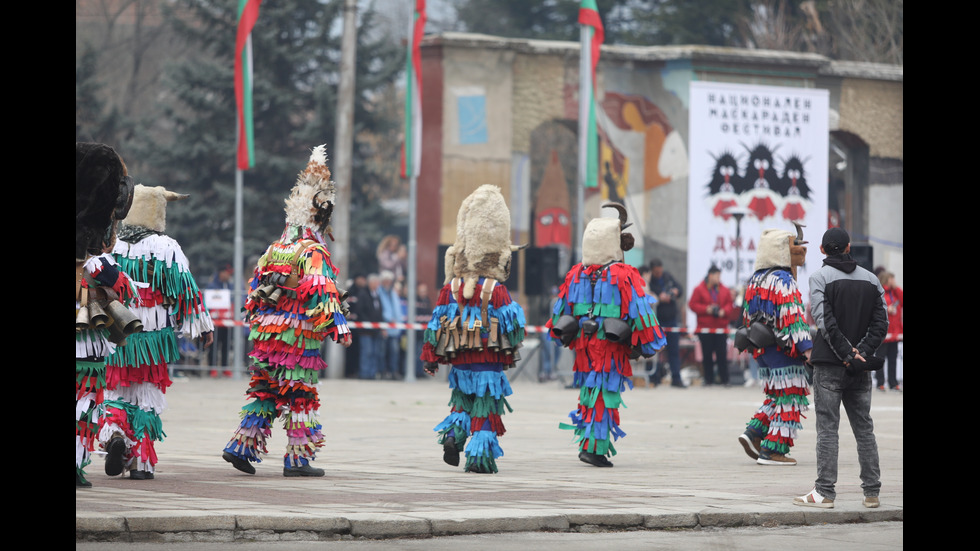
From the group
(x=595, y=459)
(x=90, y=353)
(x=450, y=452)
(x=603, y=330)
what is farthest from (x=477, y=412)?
(x=90, y=353)

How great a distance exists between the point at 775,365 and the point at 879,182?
72.7 ft

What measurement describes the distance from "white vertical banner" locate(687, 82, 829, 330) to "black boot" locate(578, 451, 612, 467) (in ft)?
54.5

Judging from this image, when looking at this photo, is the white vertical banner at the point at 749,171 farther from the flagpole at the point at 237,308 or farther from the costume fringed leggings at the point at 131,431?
the costume fringed leggings at the point at 131,431

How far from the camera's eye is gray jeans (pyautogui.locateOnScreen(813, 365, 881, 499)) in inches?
370

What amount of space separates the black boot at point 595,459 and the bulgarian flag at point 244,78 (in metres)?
13.2

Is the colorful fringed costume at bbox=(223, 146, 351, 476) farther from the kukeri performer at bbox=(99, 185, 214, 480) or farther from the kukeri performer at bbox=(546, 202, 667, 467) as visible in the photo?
the kukeri performer at bbox=(546, 202, 667, 467)

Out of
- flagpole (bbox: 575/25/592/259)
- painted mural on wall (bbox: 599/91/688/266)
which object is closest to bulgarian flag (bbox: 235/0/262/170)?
flagpole (bbox: 575/25/592/259)

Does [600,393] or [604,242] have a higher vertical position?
[604,242]

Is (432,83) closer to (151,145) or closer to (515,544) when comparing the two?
(151,145)

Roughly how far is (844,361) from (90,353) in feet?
14.8

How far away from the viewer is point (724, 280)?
2858cm

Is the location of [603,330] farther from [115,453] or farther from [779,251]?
[115,453]

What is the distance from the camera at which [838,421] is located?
30.8ft
